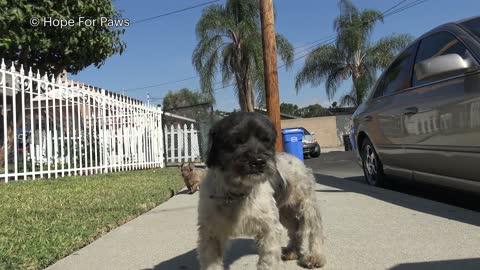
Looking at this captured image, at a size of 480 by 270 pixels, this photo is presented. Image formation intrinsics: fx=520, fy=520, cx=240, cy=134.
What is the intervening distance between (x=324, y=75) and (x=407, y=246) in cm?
3303

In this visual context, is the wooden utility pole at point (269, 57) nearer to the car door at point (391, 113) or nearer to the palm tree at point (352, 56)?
the car door at point (391, 113)

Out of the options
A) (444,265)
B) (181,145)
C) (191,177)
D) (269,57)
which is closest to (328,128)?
(181,145)

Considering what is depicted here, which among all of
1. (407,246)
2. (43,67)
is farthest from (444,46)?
(43,67)

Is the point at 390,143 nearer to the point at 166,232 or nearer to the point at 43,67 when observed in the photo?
the point at 166,232

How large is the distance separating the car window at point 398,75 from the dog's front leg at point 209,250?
3.87 meters

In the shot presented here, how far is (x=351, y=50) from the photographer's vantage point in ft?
116

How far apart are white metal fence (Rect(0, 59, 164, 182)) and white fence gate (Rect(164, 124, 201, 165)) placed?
2021 millimetres

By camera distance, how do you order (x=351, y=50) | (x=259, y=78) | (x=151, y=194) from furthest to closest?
(x=351, y=50) → (x=259, y=78) → (x=151, y=194)

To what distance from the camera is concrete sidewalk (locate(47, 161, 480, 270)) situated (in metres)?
3.90

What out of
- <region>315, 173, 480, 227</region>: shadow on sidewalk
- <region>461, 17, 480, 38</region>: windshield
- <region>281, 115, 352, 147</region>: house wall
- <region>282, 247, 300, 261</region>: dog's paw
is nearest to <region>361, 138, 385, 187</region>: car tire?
<region>315, 173, 480, 227</region>: shadow on sidewalk

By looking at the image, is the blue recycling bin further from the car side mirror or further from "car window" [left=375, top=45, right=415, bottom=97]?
the car side mirror

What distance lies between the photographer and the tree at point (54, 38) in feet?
34.5

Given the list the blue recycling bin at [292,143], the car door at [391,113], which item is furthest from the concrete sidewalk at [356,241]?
the blue recycling bin at [292,143]

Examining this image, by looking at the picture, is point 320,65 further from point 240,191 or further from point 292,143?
point 240,191
